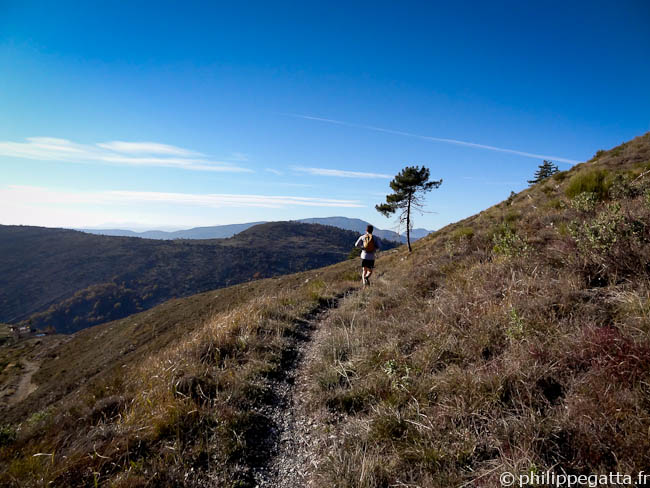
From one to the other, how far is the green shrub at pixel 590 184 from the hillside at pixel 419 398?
4.16 meters

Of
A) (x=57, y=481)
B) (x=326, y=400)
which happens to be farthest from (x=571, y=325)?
(x=57, y=481)

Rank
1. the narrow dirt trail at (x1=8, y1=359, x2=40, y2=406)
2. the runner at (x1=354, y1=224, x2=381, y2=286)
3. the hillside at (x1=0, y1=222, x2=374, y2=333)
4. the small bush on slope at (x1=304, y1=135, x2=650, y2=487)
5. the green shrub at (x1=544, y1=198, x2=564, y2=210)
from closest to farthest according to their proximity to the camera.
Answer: the small bush on slope at (x1=304, y1=135, x2=650, y2=487)
the green shrub at (x1=544, y1=198, x2=564, y2=210)
the runner at (x1=354, y1=224, x2=381, y2=286)
the narrow dirt trail at (x1=8, y1=359, x2=40, y2=406)
the hillside at (x1=0, y1=222, x2=374, y2=333)

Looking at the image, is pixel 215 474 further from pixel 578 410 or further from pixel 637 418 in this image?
pixel 637 418

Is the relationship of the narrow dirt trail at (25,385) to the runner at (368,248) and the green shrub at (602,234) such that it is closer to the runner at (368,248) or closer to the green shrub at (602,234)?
the runner at (368,248)

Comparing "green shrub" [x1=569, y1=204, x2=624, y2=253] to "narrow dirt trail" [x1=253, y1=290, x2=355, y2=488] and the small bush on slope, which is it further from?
"narrow dirt trail" [x1=253, y1=290, x2=355, y2=488]

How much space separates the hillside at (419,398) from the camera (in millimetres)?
2436

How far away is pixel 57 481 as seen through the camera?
9.01 feet

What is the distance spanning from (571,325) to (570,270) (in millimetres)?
1627

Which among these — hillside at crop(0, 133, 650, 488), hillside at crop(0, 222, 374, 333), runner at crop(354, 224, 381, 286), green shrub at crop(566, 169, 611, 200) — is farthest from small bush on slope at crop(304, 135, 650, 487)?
hillside at crop(0, 222, 374, 333)

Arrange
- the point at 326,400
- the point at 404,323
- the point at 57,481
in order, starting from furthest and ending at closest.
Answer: the point at 404,323 < the point at 326,400 < the point at 57,481

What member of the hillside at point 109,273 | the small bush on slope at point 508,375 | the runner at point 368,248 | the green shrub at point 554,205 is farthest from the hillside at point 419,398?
the hillside at point 109,273

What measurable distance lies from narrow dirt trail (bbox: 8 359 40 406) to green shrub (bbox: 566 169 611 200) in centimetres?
4924

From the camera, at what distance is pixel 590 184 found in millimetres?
9359

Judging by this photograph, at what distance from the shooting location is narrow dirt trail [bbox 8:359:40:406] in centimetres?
3144
